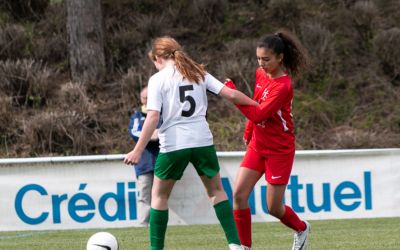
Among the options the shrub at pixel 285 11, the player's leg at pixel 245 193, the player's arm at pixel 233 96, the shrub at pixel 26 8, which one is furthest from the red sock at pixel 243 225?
the shrub at pixel 26 8

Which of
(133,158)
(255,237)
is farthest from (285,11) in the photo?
(133,158)

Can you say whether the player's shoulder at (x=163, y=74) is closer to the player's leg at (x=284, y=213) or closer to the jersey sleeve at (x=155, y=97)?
the jersey sleeve at (x=155, y=97)

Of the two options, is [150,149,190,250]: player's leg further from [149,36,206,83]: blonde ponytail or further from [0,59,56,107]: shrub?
[0,59,56,107]: shrub

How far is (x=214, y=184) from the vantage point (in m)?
6.76

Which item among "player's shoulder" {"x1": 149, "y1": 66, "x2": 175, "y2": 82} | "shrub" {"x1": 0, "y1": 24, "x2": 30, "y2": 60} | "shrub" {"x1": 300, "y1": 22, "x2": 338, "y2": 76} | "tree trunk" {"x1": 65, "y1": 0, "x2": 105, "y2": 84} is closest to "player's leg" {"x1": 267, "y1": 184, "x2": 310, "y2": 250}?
"player's shoulder" {"x1": 149, "y1": 66, "x2": 175, "y2": 82}

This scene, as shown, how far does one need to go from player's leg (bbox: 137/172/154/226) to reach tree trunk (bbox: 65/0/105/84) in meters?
6.10

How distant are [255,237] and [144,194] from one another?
8.75 feet

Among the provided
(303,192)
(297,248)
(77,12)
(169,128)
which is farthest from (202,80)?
(77,12)

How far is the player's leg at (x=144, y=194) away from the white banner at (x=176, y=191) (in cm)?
15

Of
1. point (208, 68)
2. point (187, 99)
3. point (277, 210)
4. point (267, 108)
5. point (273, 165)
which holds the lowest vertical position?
point (208, 68)

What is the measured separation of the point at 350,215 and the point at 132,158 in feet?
20.4

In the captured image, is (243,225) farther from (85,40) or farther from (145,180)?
(85,40)

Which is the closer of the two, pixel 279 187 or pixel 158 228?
pixel 158 228

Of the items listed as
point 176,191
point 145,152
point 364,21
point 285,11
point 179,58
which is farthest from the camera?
point 285,11
